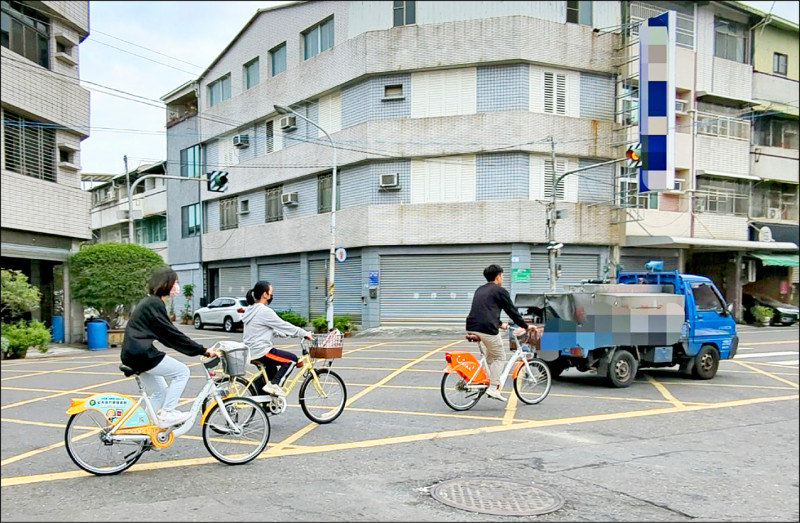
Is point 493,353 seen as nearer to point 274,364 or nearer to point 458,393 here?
point 458,393

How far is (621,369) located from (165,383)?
307 inches

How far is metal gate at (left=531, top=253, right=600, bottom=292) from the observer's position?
2403 cm

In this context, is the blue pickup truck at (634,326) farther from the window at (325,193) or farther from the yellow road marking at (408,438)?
the window at (325,193)

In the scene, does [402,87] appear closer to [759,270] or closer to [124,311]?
[124,311]

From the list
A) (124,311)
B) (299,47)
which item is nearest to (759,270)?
(299,47)

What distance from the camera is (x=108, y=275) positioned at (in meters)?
18.3

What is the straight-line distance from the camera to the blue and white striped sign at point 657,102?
78.8ft

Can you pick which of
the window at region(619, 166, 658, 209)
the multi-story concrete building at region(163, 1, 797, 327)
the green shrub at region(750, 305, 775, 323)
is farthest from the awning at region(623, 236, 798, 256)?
the green shrub at region(750, 305, 775, 323)

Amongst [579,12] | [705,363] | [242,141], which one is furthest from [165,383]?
[242,141]

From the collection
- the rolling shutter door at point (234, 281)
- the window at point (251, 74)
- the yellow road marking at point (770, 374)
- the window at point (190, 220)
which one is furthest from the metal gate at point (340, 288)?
the yellow road marking at point (770, 374)

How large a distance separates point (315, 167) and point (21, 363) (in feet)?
50.3

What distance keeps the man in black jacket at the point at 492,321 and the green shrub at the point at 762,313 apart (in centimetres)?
2507

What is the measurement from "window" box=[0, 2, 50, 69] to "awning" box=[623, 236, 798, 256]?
21887mm

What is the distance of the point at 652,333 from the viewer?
10.5 m
